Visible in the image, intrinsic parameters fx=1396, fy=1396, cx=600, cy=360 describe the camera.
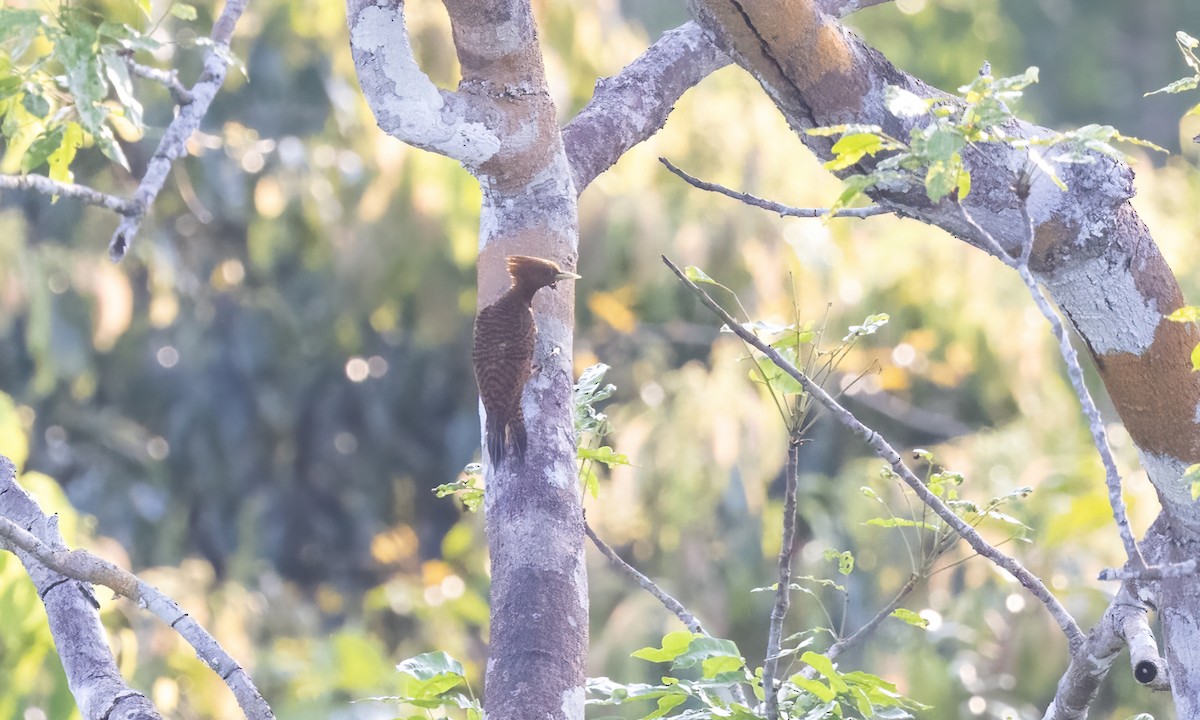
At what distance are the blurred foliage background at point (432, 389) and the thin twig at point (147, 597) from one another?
88.5 inches

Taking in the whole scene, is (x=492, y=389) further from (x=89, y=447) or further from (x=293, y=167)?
(x=89, y=447)

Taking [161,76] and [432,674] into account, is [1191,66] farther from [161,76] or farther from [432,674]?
[161,76]

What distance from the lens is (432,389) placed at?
7328 mm

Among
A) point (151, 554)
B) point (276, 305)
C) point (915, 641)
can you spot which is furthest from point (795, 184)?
point (151, 554)

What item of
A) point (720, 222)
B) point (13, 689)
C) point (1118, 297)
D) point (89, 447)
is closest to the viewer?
point (1118, 297)

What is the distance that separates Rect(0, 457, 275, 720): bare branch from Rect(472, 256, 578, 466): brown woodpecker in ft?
1.21

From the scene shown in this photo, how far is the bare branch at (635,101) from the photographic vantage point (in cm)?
191

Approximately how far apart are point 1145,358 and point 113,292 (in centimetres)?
521

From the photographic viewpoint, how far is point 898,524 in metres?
1.66

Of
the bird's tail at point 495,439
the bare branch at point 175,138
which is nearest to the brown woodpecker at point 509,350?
the bird's tail at point 495,439

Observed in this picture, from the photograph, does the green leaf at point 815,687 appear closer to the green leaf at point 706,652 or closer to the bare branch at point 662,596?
the green leaf at point 706,652

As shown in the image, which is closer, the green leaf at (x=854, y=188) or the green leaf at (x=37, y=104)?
the green leaf at (x=854, y=188)

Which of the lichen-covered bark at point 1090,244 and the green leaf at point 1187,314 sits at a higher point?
the lichen-covered bark at point 1090,244

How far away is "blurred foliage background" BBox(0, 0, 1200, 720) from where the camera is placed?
15.4 ft
